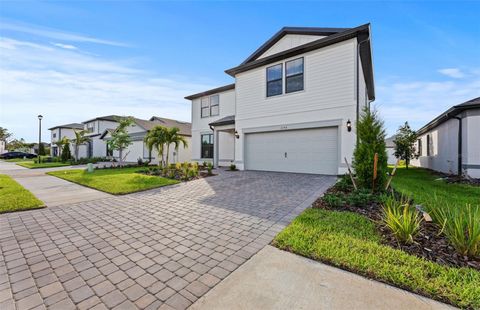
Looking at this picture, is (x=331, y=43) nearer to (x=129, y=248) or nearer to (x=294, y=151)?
(x=294, y=151)

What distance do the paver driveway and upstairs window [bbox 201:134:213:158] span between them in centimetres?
1106

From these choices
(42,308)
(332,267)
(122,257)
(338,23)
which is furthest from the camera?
(338,23)

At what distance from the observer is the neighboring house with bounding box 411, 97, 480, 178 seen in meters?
9.19

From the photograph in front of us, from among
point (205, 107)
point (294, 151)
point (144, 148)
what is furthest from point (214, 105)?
point (144, 148)

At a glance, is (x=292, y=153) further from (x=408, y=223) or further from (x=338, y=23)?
(x=408, y=223)

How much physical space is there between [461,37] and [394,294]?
490 inches

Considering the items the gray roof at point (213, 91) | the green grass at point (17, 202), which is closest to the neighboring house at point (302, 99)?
the gray roof at point (213, 91)

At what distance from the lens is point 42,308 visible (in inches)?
76.6

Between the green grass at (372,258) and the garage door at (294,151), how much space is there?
6503mm

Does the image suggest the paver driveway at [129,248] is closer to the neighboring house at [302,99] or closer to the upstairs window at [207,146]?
the neighboring house at [302,99]

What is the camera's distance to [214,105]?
55.3 ft

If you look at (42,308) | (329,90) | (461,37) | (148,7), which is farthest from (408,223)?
(461,37)

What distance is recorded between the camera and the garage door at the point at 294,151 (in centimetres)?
1027

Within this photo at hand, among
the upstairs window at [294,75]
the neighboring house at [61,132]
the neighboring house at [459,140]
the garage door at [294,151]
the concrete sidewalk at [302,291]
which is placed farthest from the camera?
the neighboring house at [61,132]
